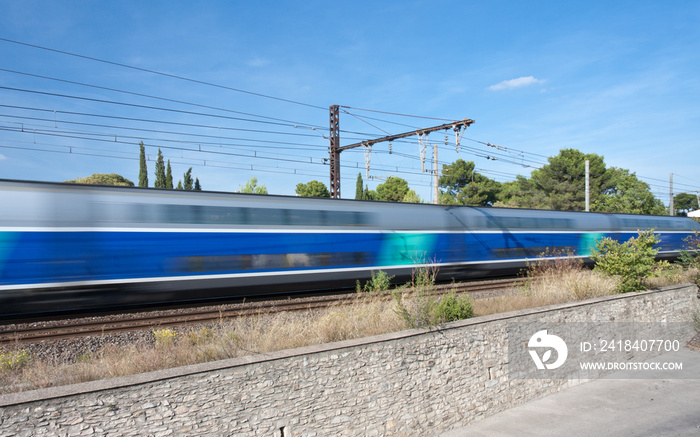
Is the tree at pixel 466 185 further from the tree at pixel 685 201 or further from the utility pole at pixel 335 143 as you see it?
the tree at pixel 685 201

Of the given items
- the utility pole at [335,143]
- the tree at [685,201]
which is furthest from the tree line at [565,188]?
the tree at [685,201]

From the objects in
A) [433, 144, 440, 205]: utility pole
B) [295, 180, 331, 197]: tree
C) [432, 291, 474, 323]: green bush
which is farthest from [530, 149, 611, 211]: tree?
[432, 291, 474, 323]: green bush

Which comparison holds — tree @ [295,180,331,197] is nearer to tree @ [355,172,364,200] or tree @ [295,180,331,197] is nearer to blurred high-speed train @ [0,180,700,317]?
tree @ [355,172,364,200]

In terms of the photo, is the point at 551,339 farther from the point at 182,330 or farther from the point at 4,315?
the point at 4,315

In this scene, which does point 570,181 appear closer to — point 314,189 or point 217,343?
point 314,189

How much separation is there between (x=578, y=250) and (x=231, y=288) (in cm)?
1473

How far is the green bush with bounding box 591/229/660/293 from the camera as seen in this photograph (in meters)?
11.3

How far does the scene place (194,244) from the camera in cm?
985

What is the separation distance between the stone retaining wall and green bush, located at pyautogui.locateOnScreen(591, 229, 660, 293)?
358 centimetres

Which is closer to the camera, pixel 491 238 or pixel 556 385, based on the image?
pixel 556 385

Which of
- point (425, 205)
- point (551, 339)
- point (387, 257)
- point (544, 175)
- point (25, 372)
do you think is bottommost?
point (551, 339)

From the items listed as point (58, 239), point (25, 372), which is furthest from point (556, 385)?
point (58, 239)

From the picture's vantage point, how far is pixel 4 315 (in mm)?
8273

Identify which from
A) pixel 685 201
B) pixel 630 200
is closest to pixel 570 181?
pixel 630 200
